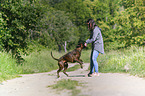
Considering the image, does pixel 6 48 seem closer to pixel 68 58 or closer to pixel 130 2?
pixel 68 58

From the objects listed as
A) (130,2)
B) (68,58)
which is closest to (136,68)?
(68,58)

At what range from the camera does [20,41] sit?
14016mm

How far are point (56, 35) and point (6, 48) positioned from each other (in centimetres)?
1803

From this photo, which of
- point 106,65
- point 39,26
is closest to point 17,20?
point 39,26

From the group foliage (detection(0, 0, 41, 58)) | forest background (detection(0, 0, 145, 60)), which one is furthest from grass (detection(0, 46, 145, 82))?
foliage (detection(0, 0, 41, 58))

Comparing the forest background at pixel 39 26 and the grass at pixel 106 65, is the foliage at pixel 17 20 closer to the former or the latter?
the forest background at pixel 39 26

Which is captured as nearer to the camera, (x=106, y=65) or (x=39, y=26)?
(x=106, y=65)

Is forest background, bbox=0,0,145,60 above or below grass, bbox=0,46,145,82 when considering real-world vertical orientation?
above

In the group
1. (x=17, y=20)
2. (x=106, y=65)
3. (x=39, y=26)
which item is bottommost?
(x=106, y=65)

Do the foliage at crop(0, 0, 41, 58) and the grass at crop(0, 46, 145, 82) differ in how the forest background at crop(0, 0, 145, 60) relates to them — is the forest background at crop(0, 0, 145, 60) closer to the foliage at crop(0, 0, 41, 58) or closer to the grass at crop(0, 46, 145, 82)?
the foliage at crop(0, 0, 41, 58)

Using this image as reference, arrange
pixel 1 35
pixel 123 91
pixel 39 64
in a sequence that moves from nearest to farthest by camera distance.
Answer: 1. pixel 123 91
2. pixel 1 35
3. pixel 39 64

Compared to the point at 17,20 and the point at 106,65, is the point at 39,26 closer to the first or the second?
the point at 17,20

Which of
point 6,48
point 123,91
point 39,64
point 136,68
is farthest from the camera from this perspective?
point 39,64

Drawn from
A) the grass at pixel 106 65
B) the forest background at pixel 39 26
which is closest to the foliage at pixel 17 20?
the forest background at pixel 39 26
